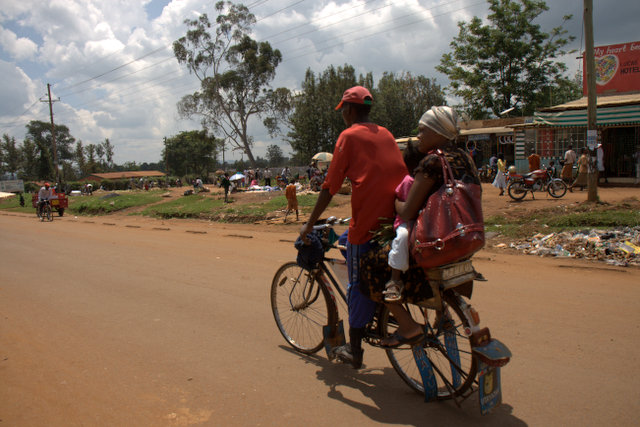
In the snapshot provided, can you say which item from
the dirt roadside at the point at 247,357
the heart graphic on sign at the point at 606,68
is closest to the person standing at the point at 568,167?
the heart graphic on sign at the point at 606,68

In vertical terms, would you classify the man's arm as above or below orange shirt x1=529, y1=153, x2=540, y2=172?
below

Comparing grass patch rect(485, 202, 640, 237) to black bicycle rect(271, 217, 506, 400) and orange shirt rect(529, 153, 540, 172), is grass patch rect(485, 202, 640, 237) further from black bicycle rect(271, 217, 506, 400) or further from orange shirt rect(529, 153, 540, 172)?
black bicycle rect(271, 217, 506, 400)

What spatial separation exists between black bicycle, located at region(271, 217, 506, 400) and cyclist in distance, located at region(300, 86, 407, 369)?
1.16ft

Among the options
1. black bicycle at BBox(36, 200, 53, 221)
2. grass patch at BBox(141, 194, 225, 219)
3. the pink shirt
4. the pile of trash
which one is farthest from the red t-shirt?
black bicycle at BBox(36, 200, 53, 221)

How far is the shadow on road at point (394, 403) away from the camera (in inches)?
116

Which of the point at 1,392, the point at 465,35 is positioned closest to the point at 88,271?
the point at 1,392

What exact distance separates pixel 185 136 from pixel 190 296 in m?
82.6

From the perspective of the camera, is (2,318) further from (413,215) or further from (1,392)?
(413,215)

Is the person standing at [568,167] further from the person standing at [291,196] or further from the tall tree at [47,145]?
the tall tree at [47,145]

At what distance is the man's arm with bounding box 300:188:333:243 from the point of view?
3.26 meters

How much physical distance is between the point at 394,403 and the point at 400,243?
3.95ft

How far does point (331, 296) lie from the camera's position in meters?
3.65

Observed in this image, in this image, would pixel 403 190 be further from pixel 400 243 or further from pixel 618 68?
pixel 618 68

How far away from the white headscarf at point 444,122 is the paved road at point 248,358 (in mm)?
1793
